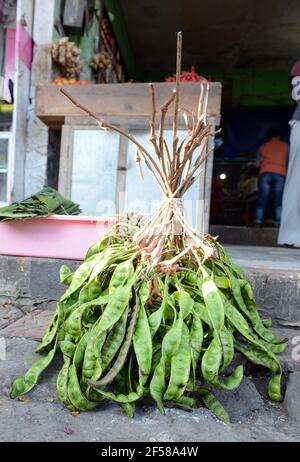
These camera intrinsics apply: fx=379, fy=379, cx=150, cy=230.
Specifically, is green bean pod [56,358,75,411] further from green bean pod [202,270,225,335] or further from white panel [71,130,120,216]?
white panel [71,130,120,216]

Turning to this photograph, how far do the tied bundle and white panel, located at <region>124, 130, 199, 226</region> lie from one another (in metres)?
1.71

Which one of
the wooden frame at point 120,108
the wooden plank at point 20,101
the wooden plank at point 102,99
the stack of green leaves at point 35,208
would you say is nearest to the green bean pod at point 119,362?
the stack of green leaves at point 35,208

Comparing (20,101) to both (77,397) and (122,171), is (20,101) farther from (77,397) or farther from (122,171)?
(77,397)

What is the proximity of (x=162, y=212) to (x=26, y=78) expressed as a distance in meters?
3.02

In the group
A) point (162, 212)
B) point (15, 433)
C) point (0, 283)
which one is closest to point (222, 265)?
point (162, 212)

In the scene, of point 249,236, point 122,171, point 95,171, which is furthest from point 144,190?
point 249,236

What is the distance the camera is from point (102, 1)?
212 inches

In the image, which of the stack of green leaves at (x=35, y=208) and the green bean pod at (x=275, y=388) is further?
the stack of green leaves at (x=35, y=208)

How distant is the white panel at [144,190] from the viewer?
3.42 meters

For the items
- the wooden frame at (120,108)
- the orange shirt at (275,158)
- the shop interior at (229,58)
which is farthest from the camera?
the shop interior at (229,58)

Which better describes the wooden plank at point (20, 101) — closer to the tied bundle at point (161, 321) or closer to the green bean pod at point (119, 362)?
the tied bundle at point (161, 321)

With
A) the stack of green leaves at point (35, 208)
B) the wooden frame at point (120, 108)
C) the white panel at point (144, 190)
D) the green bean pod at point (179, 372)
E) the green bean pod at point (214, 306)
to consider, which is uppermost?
the wooden frame at point (120, 108)

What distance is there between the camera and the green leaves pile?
4.27 feet

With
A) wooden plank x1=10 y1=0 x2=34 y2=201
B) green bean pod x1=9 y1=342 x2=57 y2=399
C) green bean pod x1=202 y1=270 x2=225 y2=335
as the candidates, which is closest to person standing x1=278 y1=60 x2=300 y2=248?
wooden plank x1=10 y1=0 x2=34 y2=201
